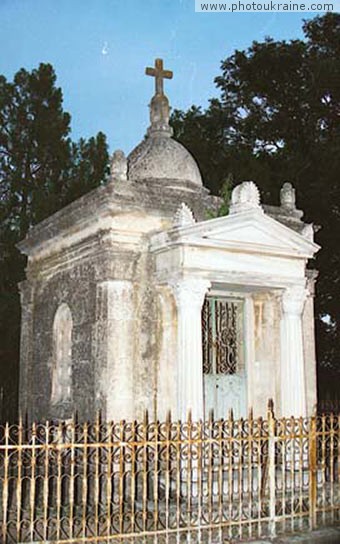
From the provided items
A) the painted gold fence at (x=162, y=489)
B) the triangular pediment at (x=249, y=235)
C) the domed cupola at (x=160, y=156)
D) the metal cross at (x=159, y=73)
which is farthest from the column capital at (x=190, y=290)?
the metal cross at (x=159, y=73)

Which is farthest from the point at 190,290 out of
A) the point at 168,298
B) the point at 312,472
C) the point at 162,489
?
the point at 312,472

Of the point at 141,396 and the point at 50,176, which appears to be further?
the point at 50,176

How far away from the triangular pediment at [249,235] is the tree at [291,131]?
30.6 feet

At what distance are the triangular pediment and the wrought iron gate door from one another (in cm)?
123

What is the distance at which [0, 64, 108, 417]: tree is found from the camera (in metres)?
18.2

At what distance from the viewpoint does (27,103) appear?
20766 mm

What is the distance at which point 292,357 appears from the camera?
8.98m

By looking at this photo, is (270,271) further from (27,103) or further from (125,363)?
(27,103)

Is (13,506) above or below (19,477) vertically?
below

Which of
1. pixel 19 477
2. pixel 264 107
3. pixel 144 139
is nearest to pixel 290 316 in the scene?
pixel 144 139

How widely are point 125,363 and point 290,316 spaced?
2389 mm

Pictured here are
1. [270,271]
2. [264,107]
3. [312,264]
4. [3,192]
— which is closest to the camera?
[270,271]

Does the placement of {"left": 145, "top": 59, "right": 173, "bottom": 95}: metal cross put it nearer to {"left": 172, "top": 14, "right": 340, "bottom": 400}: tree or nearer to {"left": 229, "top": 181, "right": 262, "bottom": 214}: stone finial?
{"left": 229, "top": 181, "right": 262, "bottom": 214}: stone finial

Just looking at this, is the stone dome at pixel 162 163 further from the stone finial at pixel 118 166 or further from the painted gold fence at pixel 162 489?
the painted gold fence at pixel 162 489
